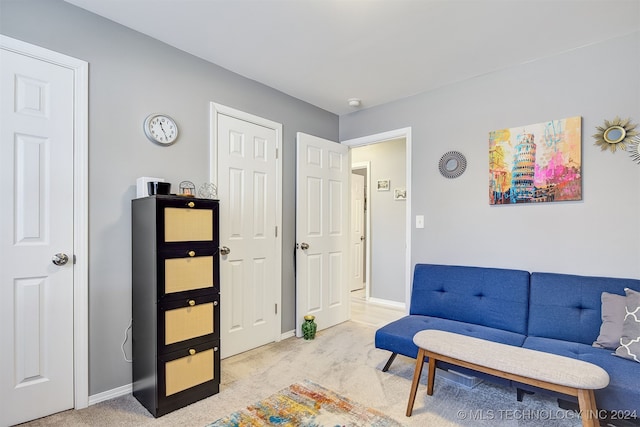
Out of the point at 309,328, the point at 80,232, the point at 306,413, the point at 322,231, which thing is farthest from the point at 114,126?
the point at 309,328

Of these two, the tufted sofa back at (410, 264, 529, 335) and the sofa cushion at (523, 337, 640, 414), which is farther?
the tufted sofa back at (410, 264, 529, 335)

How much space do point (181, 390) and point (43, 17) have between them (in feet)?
7.90

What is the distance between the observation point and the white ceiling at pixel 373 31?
1.97m

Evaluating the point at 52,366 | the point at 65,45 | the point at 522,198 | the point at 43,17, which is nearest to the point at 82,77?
the point at 65,45

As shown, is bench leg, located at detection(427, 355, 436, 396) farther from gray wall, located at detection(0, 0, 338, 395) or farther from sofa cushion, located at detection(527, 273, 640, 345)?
gray wall, located at detection(0, 0, 338, 395)

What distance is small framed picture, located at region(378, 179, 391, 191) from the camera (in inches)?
189

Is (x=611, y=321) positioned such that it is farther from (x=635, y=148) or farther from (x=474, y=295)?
(x=635, y=148)

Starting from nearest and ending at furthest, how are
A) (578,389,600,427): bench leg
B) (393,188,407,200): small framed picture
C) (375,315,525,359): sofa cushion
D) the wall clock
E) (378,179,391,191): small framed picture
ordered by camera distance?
(578,389,600,427): bench leg, (375,315,525,359): sofa cushion, the wall clock, (393,188,407,200): small framed picture, (378,179,391,191): small framed picture

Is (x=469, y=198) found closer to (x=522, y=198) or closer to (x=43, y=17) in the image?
(x=522, y=198)

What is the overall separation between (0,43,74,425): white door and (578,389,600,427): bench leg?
110 inches

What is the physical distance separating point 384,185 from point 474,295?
2519 millimetres

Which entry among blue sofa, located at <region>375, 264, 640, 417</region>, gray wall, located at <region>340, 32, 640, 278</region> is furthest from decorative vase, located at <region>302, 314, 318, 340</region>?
gray wall, located at <region>340, 32, 640, 278</region>

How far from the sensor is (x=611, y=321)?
1.98 metres

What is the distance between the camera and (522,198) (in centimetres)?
262
